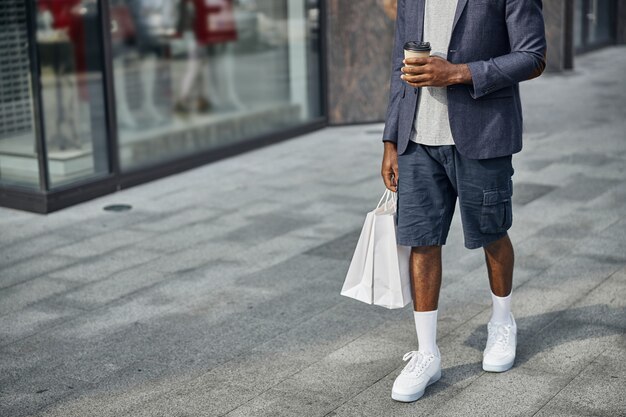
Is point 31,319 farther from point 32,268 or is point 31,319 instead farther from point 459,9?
point 459,9

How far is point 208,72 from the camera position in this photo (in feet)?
34.3

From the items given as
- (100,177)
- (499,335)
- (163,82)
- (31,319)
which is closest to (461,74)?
(499,335)

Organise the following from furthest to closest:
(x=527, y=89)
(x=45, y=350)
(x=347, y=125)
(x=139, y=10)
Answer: (x=527, y=89) < (x=347, y=125) < (x=139, y=10) < (x=45, y=350)

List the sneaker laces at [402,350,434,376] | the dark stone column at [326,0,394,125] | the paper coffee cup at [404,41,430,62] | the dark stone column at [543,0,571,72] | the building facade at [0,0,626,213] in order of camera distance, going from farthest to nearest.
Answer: the dark stone column at [543,0,571,72]
the dark stone column at [326,0,394,125]
the building facade at [0,0,626,213]
the sneaker laces at [402,350,434,376]
the paper coffee cup at [404,41,430,62]

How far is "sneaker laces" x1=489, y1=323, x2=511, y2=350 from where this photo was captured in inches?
183

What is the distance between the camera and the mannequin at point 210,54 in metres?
10.0

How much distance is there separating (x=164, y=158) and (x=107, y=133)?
0.90 metres

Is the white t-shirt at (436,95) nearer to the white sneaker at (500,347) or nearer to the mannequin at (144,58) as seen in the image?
the white sneaker at (500,347)

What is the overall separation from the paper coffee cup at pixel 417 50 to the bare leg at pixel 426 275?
86 centimetres

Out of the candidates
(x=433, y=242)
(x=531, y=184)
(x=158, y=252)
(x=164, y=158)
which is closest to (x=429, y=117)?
(x=433, y=242)

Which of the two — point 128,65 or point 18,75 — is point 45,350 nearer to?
point 18,75

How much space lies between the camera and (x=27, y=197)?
8.04m

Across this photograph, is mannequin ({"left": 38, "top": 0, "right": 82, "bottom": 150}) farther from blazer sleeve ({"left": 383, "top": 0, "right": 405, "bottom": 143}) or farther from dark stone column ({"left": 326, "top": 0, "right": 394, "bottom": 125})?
blazer sleeve ({"left": 383, "top": 0, "right": 405, "bottom": 143})

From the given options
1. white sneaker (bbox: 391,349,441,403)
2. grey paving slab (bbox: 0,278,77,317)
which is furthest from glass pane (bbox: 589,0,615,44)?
white sneaker (bbox: 391,349,441,403)
